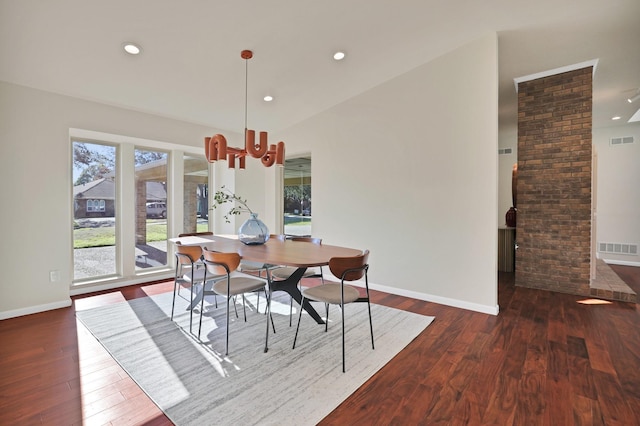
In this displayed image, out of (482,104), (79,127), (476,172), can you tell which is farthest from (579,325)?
(79,127)

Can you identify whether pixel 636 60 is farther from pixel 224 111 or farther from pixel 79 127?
pixel 79 127

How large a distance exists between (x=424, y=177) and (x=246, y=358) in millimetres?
2890

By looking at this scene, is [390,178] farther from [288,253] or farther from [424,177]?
[288,253]

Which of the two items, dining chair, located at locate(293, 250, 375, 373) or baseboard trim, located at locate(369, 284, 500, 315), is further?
baseboard trim, located at locate(369, 284, 500, 315)

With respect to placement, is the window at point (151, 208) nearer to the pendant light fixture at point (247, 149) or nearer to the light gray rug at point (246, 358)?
the light gray rug at point (246, 358)

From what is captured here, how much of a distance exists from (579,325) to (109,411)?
13.3 feet

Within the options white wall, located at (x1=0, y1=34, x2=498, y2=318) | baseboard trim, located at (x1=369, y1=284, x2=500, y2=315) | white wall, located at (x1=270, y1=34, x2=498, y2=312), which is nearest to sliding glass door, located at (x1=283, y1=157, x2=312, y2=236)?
white wall, located at (x1=270, y1=34, x2=498, y2=312)

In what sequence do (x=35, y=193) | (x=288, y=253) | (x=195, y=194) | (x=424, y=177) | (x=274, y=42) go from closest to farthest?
(x=288, y=253) → (x=274, y=42) → (x=35, y=193) → (x=424, y=177) → (x=195, y=194)

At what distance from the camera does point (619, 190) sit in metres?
5.63

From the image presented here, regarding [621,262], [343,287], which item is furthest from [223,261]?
A: [621,262]

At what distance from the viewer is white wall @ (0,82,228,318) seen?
3.12 metres

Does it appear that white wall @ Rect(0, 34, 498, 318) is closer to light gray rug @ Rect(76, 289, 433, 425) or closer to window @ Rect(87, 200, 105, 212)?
window @ Rect(87, 200, 105, 212)

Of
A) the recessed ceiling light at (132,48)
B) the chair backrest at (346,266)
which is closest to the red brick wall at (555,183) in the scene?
the chair backrest at (346,266)

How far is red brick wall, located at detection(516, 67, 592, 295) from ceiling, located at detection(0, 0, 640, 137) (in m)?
0.40
